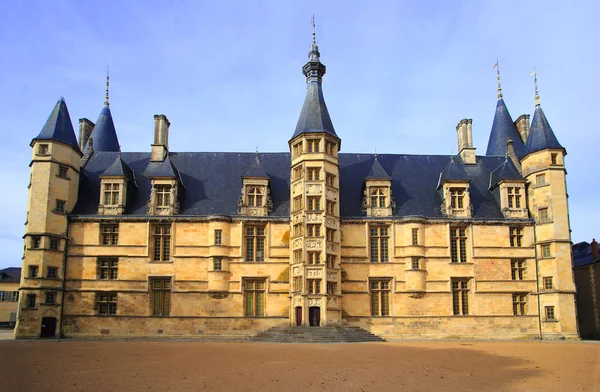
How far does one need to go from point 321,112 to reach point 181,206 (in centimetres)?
1094

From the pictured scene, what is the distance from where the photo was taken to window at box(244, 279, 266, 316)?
106ft

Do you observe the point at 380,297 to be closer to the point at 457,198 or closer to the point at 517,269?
the point at 457,198

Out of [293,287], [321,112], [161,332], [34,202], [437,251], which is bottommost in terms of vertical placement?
[161,332]

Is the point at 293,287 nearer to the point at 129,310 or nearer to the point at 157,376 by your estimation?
Answer: the point at 129,310

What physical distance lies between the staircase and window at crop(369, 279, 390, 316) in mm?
2077

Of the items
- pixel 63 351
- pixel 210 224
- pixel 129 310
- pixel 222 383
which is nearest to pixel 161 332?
pixel 129 310

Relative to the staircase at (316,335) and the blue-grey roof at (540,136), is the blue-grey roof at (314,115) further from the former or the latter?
the blue-grey roof at (540,136)

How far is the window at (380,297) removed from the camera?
32562mm

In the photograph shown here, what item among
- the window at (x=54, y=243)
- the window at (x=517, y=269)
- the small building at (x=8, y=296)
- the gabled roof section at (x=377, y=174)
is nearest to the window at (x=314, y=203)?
the gabled roof section at (x=377, y=174)

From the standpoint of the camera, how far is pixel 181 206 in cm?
3419

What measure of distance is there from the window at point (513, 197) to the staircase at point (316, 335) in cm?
1265

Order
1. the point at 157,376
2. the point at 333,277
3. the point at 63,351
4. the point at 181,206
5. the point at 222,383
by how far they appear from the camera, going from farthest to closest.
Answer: the point at 181,206 → the point at 333,277 → the point at 63,351 → the point at 157,376 → the point at 222,383

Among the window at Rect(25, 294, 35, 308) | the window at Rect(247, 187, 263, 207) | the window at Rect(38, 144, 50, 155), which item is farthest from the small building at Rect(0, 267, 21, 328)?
the window at Rect(247, 187, 263, 207)

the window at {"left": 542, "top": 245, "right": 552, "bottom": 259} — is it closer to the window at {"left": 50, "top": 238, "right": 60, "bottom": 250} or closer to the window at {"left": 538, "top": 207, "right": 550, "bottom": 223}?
the window at {"left": 538, "top": 207, "right": 550, "bottom": 223}
